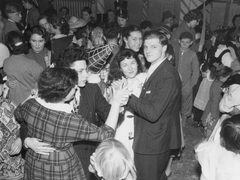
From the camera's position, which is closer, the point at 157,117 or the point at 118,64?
the point at 157,117

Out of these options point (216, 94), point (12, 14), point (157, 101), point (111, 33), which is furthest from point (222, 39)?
point (12, 14)

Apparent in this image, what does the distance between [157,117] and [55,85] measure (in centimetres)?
86

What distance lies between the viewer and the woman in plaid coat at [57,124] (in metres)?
1.95

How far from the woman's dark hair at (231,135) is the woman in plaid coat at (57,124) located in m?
0.72

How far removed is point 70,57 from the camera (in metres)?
2.51

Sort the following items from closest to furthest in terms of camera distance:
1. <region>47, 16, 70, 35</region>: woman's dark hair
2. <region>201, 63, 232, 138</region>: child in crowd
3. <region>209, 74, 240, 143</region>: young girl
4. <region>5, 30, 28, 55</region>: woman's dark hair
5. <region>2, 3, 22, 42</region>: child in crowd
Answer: <region>209, 74, 240, 143</region>: young girl → <region>5, 30, 28, 55</region>: woman's dark hair → <region>201, 63, 232, 138</region>: child in crowd → <region>47, 16, 70, 35</region>: woman's dark hair → <region>2, 3, 22, 42</region>: child in crowd

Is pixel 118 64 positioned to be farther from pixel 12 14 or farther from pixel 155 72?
pixel 12 14

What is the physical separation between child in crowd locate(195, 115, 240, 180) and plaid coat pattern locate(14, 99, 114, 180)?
0.72m

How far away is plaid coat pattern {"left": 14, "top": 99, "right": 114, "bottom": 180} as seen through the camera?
1.95m

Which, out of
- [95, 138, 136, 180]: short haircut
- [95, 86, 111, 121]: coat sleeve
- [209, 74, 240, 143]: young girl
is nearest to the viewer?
[95, 138, 136, 180]: short haircut

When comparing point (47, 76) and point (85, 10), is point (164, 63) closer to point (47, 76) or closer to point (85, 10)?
point (47, 76)

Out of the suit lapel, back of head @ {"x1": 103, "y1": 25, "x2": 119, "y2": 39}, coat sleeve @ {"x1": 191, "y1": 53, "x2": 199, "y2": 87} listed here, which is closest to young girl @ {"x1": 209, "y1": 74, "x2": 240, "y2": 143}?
the suit lapel

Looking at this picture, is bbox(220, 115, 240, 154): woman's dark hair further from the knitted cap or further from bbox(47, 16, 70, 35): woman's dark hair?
bbox(47, 16, 70, 35): woman's dark hair

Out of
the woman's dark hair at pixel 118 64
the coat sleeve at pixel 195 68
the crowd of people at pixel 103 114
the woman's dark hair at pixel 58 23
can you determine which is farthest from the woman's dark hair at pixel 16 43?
the coat sleeve at pixel 195 68
